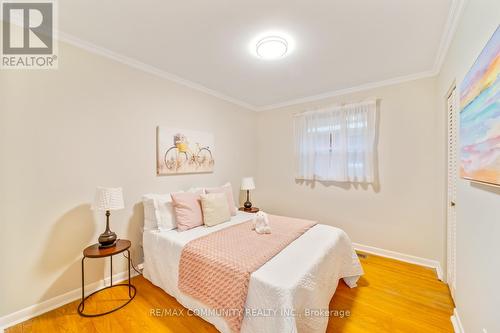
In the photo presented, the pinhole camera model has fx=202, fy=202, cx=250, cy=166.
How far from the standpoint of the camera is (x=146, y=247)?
2238mm

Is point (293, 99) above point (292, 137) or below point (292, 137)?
above

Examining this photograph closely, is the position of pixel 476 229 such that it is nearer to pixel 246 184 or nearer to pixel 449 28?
pixel 449 28

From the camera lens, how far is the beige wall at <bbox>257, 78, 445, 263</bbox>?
260 cm

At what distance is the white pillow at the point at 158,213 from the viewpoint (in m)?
2.25

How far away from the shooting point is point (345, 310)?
1.82 metres

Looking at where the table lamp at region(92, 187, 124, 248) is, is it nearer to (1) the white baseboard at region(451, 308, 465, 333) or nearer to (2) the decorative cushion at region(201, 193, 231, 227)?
(2) the decorative cushion at region(201, 193, 231, 227)

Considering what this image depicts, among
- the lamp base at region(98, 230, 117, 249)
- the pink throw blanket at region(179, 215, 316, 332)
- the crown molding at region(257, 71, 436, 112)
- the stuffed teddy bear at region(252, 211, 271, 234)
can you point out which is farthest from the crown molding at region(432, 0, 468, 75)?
the lamp base at region(98, 230, 117, 249)

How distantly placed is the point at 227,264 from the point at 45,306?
5.74ft

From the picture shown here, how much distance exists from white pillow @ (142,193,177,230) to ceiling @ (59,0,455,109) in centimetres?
163

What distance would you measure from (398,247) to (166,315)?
299cm

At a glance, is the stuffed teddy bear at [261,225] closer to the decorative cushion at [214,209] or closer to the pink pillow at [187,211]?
the decorative cushion at [214,209]

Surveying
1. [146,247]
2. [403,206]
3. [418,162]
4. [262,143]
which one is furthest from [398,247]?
[146,247]

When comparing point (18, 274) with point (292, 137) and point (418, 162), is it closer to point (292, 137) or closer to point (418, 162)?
point (292, 137)
